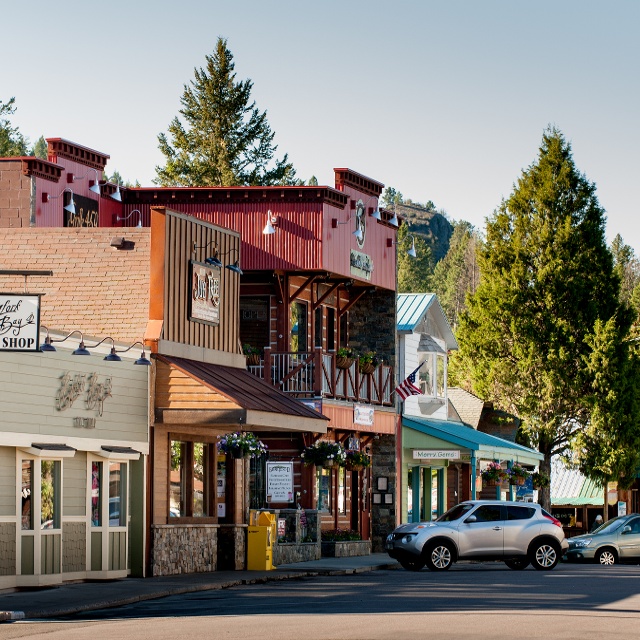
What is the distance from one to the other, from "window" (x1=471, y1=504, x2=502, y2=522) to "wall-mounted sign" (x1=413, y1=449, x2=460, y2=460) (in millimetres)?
9690

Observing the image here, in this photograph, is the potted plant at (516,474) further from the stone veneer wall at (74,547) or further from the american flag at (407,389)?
the stone veneer wall at (74,547)

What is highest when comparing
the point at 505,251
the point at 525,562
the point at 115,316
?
the point at 505,251

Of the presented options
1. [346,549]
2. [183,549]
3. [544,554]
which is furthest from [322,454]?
[183,549]

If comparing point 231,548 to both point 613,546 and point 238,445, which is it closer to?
point 238,445

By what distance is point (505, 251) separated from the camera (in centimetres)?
5038

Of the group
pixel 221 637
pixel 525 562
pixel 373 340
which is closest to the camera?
pixel 221 637

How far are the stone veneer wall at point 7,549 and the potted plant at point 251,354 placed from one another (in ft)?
45.1

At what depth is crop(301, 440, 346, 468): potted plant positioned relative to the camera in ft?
119

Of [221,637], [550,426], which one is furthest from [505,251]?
[221,637]

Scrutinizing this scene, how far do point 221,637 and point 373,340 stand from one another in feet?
87.2

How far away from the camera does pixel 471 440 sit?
137 ft

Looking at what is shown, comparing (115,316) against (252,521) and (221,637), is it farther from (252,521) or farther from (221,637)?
(221,637)

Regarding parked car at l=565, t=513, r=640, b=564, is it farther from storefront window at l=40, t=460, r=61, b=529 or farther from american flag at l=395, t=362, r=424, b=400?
storefront window at l=40, t=460, r=61, b=529

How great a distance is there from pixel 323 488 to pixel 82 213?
10.0 m
